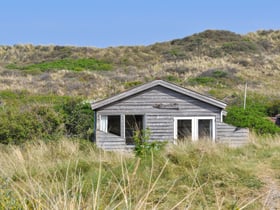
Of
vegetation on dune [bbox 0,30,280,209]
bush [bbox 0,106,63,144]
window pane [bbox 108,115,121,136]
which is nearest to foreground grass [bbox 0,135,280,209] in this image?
vegetation on dune [bbox 0,30,280,209]

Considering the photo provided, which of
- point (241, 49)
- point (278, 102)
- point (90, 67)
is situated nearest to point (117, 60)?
point (90, 67)

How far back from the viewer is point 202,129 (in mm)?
16750

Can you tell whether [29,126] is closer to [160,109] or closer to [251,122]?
[160,109]

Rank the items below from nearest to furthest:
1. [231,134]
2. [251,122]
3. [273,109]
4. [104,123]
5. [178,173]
Answer: 1. [178,173]
2. [231,134]
3. [104,123]
4. [251,122]
5. [273,109]

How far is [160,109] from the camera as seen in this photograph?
54.5ft

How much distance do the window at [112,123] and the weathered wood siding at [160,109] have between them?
0.96 ft

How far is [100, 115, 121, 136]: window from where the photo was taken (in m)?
16.5

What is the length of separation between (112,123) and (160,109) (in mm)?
1809

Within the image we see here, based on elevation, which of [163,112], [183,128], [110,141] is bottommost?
[110,141]

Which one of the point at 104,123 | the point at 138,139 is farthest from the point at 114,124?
the point at 138,139

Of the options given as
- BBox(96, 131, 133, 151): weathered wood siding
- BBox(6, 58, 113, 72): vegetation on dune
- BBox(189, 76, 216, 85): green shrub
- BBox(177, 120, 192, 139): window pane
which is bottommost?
BBox(96, 131, 133, 151): weathered wood siding

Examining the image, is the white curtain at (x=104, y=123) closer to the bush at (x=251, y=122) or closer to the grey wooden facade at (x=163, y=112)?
the grey wooden facade at (x=163, y=112)

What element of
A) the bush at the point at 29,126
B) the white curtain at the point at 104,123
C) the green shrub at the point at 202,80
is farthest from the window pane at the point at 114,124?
the green shrub at the point at 202,80

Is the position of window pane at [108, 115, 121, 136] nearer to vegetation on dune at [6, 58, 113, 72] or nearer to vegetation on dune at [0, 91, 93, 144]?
vegetation on dune at [0, 91, 93, 144]
